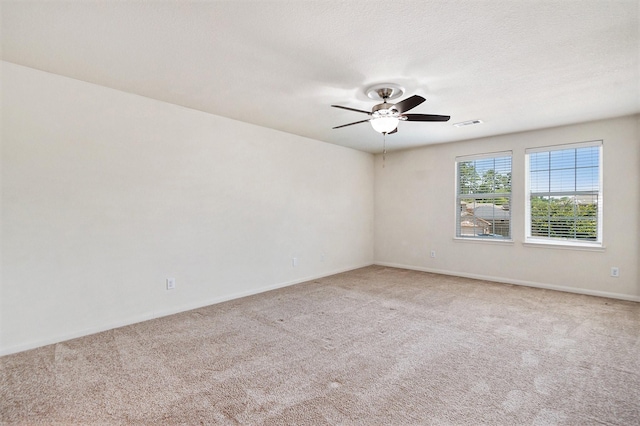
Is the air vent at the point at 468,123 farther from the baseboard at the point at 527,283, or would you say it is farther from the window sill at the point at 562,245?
the baseboard at the point at 527,283

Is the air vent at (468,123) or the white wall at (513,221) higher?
the air vent at (468,123)

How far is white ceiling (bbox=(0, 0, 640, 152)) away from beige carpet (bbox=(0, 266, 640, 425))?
237 centimetres

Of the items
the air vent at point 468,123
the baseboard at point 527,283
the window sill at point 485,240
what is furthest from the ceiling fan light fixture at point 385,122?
the baseboard at point 527,283

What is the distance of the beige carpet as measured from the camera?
1834mm

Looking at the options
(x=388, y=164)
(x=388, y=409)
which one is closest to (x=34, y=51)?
(x=388, y=409)

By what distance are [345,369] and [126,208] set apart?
265 cm

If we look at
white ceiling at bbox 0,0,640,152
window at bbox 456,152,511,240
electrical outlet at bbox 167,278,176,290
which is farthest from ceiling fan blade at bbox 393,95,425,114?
window at bbox 456,152,511,240

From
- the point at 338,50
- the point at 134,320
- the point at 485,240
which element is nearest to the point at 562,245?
the point at 485,240

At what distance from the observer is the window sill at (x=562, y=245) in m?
4.22

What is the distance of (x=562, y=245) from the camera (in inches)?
175

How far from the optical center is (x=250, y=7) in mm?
1862

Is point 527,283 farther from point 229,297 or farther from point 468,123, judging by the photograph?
point 229,297

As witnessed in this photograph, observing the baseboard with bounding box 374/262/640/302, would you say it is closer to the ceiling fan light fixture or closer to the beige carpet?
the beige carpet

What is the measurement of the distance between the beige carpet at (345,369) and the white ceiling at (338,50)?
2369 millimetres
